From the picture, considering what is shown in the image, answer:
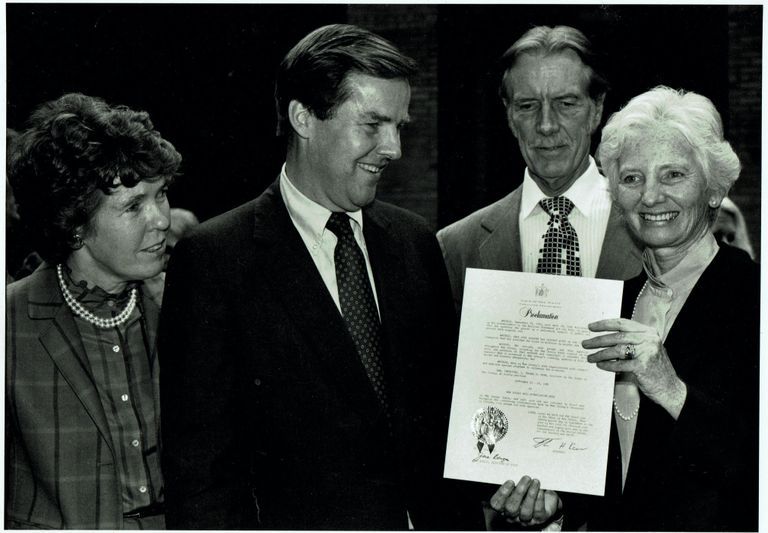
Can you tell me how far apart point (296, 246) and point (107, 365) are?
76 cm

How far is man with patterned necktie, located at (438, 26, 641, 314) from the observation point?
3311 mm

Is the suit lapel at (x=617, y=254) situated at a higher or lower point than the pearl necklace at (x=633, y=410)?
higher

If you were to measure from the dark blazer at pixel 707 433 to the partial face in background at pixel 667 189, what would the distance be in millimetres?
167

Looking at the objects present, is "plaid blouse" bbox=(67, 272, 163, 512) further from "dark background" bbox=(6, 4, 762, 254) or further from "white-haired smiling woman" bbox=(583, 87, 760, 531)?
"white-haired smiling woman" bbox=(583, 87, 760, 531)

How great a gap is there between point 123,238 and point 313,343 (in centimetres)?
77

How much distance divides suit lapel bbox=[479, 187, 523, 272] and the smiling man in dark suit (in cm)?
56

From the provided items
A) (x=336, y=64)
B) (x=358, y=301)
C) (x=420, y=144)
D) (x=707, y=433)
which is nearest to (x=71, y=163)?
(x=336, y=64)

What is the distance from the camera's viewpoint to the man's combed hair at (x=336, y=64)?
109 inches

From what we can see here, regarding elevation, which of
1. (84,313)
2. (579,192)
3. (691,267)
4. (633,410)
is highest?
(579,192)

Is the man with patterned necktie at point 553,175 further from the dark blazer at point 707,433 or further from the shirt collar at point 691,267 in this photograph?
the dark blazer at point 707,433

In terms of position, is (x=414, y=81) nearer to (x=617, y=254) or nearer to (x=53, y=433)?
(x=617, y=254)

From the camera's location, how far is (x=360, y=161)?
2.85 m

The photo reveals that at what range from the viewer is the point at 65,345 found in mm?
2674

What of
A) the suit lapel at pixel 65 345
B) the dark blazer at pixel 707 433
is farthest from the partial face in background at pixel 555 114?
the suit lapel at pixel 65 345
